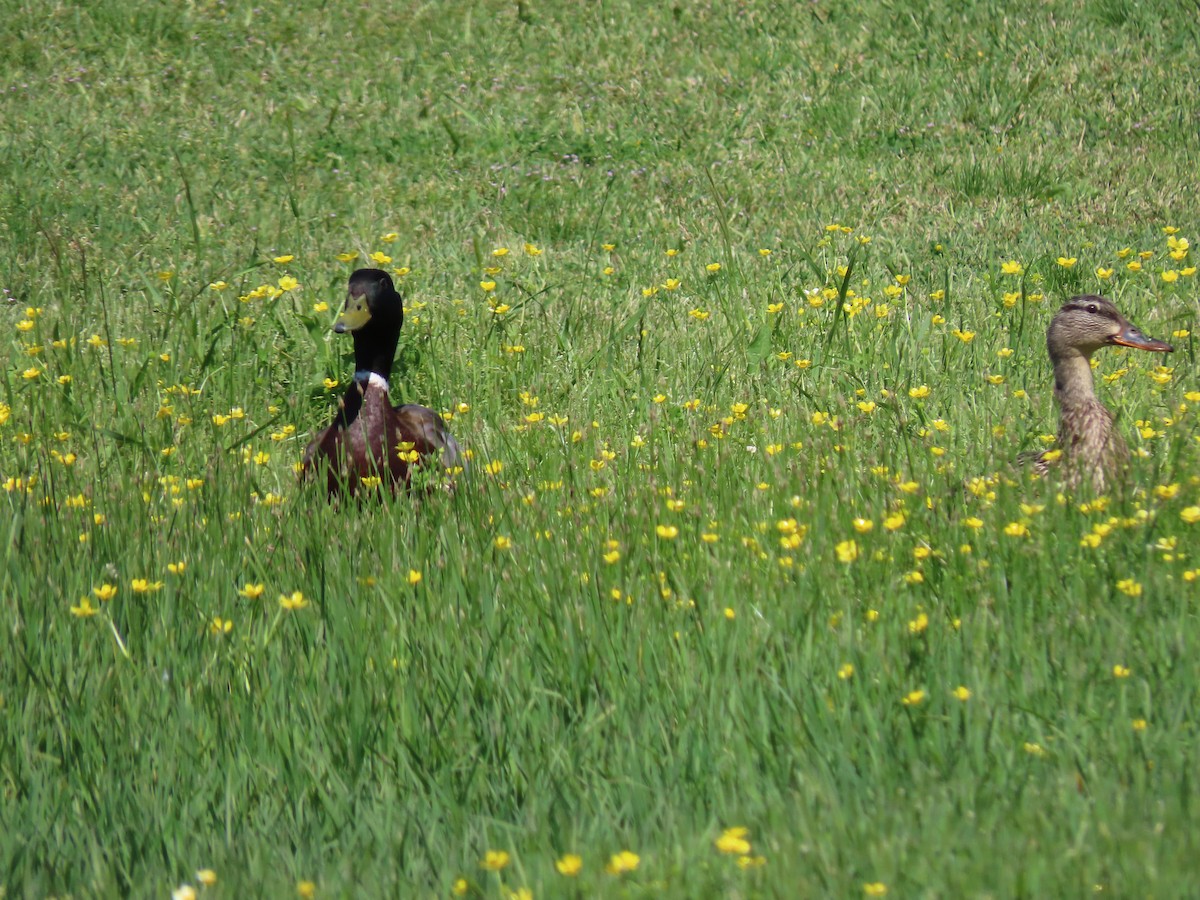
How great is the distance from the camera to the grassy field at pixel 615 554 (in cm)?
241

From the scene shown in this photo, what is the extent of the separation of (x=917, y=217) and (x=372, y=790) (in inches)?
253

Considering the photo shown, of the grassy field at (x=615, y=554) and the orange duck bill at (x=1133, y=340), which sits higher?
the orange duck bill at (x=1133, y=340)

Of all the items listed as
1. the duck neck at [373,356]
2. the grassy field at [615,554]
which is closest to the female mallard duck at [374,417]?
the duck neck at [373,356]

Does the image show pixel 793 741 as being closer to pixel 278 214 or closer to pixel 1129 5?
pixel 278 214

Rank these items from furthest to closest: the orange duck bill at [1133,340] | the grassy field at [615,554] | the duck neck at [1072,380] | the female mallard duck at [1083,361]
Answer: the orange duck bill at [1133,340], the duck neck at [1072,380], the female mallard duck at [1083,361], the grassy field at [615,554]

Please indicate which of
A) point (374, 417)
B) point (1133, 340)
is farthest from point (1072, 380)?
point (374, 417)

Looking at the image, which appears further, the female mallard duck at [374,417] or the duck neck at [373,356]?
the duck neck at [373,356]

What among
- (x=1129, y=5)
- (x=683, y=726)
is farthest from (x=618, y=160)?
(x=683, y=726)

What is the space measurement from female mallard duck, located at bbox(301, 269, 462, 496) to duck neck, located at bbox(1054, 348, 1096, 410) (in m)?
2.14

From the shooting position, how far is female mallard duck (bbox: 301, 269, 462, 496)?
4754 millimetres

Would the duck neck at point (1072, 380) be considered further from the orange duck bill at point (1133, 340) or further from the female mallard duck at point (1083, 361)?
the orange duck bill at point (1133, 340)

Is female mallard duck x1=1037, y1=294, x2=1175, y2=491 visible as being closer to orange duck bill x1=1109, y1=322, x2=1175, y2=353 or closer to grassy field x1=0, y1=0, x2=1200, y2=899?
orange duck bill x1=1109, y1=322, x2=1175, y2=353

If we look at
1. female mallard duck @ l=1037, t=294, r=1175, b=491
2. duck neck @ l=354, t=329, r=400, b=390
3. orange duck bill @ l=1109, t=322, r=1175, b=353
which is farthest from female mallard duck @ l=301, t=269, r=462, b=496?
orange duck bill @ l=1109, t=322, r=1175, b=353

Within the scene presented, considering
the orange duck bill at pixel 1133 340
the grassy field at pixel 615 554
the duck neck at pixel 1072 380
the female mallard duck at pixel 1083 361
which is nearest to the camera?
the grassy field at pixel 615 554
